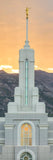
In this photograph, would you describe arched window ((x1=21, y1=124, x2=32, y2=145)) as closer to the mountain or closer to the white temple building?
the white temple building

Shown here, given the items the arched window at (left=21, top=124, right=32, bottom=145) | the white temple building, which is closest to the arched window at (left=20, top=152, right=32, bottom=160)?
the white temple building


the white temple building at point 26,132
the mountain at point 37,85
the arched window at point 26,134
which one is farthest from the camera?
the mountain at point 37,85

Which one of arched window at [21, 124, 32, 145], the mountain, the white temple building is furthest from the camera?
the mountain

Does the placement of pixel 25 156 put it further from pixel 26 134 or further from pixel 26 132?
pixel 26 132

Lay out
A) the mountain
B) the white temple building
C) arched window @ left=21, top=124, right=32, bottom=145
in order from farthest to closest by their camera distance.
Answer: the mountain
arched window @ left=21, top=124, right=32, bottom=145
the white temple building

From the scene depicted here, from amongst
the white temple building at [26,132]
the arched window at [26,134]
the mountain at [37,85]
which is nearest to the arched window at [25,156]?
the white temple building at [26,132]

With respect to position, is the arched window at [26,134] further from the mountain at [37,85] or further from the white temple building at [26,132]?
the mountain at [37,85]

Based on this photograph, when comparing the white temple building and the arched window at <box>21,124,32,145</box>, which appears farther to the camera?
the arched window at <box>21,124,32,145</box>

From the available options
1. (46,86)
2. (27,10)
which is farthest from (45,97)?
(27,10)

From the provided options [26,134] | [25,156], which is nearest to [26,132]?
[26,134]

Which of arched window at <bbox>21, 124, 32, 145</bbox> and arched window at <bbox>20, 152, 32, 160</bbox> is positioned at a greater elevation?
arched window at <bbox>21, 124, 32, 145</bbox>
